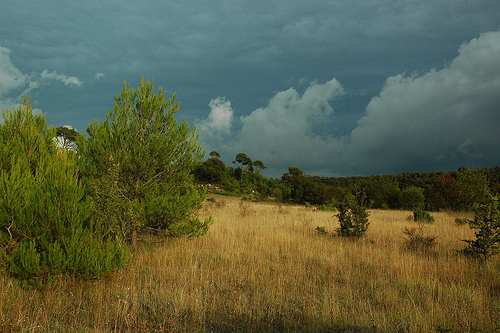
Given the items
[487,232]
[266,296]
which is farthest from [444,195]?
[266,296]

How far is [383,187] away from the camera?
1683 inches

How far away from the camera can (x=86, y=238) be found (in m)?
4.75

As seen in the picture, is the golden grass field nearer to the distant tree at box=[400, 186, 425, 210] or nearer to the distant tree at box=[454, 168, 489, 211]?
the distant tree at box=[454, 168, 489, 211]

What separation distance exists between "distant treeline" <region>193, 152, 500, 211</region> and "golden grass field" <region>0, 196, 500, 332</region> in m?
3.13

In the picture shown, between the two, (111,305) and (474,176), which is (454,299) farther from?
(474,176)

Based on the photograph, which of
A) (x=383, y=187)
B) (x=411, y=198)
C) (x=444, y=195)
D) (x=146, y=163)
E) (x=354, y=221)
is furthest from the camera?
(x=383, y=187)

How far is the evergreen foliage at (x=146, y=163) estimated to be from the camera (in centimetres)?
695

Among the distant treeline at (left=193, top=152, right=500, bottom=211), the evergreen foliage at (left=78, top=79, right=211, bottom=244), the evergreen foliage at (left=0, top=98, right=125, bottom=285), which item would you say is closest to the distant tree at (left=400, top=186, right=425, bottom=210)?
the distant treeline at (left=193, top=152, right=500, bottom=211)

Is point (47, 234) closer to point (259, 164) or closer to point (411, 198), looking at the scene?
point (411, 198)

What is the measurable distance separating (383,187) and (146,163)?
42848 millimetres

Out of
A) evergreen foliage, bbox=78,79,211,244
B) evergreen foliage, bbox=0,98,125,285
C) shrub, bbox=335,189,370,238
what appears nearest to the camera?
evergreen foliage, bbox=0,98,125,285

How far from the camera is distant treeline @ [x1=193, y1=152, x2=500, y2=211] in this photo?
89.9 feet

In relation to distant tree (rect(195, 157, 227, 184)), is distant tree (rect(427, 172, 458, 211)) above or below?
below

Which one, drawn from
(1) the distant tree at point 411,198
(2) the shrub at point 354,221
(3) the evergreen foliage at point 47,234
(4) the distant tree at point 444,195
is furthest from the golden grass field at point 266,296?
(1) the distant tree at point 411,198
